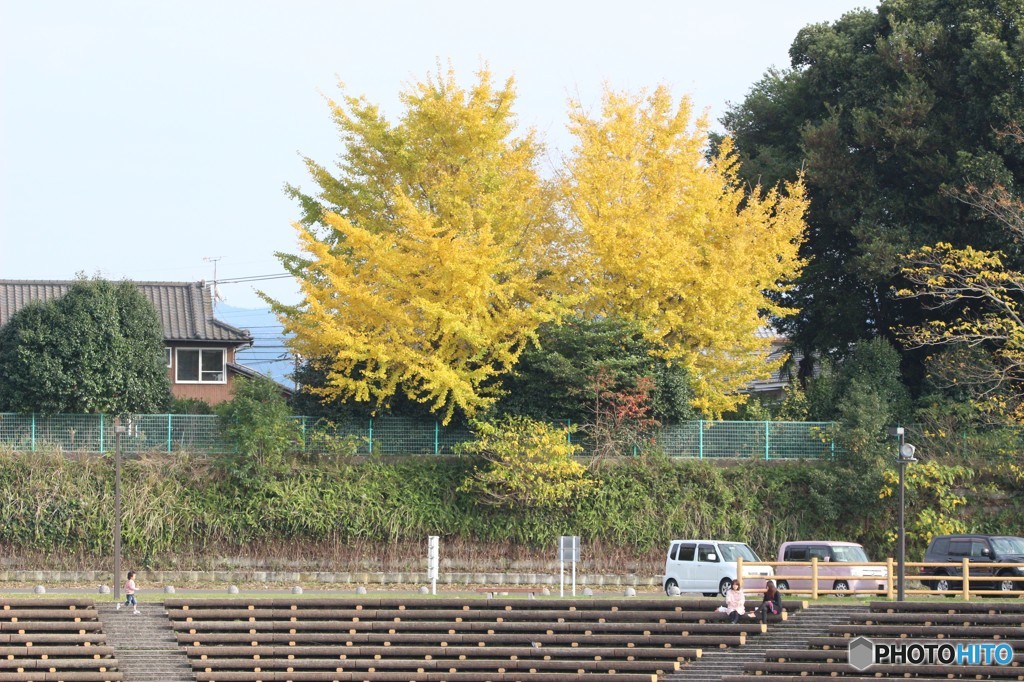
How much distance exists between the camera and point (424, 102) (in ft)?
137

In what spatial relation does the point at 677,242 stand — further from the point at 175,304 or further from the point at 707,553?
the point at 175,304

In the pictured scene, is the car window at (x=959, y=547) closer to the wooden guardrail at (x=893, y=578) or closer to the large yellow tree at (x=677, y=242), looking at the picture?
the wooden guardrail at (x=893, y=578)

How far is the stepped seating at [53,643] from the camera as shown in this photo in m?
30.8

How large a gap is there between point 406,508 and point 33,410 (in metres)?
10.8

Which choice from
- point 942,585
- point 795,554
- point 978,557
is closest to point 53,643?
point 795,554

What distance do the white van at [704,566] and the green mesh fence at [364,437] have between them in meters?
5.62

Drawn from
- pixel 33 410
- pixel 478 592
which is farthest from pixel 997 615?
pixel 33 410

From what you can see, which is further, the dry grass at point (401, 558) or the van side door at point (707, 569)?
the dry grass at point (401, 558)

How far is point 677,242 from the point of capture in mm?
41156

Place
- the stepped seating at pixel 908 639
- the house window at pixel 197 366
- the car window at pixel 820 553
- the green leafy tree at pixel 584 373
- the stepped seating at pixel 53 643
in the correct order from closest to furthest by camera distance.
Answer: the stepped seating at pixel 908 639 → the stepped seating at pixel 53 643 → the car window at pixel 820 553 → the green leafy tree at pixel 584 373 → the house window at pixel 197 366

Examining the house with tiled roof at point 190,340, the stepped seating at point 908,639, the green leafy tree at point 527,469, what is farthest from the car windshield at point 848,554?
the house with tiled roof at point 190,340

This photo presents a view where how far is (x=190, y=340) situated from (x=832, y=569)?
2238 centimetres

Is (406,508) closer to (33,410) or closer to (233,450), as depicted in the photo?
(233,450)

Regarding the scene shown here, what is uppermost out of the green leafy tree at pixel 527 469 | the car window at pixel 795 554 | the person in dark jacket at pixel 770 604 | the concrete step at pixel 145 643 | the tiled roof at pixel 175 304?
the tiled roof at pixel 175 304
